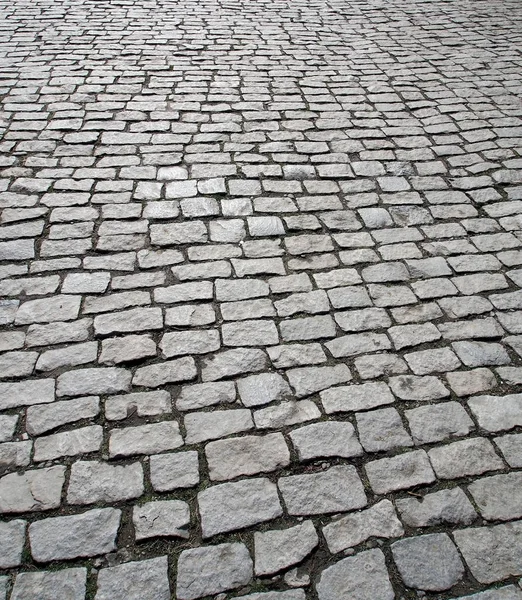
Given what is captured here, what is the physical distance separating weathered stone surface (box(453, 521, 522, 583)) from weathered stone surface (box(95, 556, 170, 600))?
1.24 m

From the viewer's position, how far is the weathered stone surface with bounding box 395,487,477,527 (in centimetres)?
229

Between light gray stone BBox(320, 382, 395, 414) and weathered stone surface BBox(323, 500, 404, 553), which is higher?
light gray stone BBox(320, 382, 395, 414)

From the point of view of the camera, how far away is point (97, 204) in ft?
13.6

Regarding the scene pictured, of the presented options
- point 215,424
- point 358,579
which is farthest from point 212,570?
point 215,424

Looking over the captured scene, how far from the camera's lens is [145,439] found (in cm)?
257

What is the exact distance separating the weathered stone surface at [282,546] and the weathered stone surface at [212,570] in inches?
2.1

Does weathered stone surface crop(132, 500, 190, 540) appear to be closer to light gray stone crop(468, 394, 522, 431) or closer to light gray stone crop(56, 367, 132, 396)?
light gray stone crop(56, 367, 132, 396)

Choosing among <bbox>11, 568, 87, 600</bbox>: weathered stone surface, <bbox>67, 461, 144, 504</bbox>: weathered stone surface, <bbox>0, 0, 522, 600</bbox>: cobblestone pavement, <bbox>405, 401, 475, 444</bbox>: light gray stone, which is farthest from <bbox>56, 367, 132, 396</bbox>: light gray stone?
<bbox>405, 401, 475, 444</bbox>: light gray stone

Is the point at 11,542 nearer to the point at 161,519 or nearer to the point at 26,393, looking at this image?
the point at 161,519

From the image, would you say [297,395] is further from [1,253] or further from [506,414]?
[1,253]

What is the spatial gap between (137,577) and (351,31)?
799 cm

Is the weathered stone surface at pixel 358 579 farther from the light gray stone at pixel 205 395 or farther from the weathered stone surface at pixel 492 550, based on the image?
the light gray stone at pixel 205 395

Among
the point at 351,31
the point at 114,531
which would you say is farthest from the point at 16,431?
the point at 351,31

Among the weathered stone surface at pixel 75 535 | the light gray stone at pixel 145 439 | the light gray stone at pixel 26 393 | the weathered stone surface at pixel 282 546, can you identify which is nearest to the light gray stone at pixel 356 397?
the weathered stone surface at pixel 282 546
